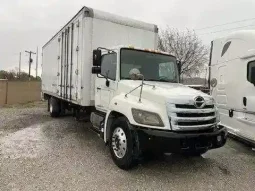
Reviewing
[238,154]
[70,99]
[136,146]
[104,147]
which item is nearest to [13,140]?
[70,99]

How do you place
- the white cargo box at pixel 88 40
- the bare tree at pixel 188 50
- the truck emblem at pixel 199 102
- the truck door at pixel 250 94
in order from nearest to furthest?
the truck emblem at pixel 199 102, the truck door at pixel 250 94, the white cargo box at pixel 88 40, the bare tree at pixel 188 50

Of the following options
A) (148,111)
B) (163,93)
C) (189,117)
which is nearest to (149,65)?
(163,93)

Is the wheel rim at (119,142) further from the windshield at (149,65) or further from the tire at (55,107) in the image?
the tire at (55,107)

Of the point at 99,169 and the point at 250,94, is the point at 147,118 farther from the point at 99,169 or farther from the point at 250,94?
the point at 250,94

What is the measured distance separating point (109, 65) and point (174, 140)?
2675 mm

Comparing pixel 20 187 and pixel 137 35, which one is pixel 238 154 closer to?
pixel 137 35

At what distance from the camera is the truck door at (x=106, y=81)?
677 cm

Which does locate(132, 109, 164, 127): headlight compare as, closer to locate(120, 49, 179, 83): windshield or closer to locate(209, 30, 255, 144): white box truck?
locate(120, 49, 179, 83): windshield

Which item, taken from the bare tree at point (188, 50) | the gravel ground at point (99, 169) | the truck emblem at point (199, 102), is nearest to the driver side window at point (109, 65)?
the gravel ground at point (99, 169)

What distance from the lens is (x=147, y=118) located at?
5352 millimetres

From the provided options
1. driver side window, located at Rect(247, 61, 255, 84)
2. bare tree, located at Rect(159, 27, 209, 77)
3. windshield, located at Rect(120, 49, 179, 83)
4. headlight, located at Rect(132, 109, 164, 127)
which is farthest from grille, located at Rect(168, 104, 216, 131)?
bare tree, located at Rect(159, 27, 209, 77)

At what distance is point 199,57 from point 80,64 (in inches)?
1040

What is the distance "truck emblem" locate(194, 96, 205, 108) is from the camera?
5371 mm

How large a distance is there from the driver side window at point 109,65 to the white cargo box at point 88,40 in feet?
2.74
